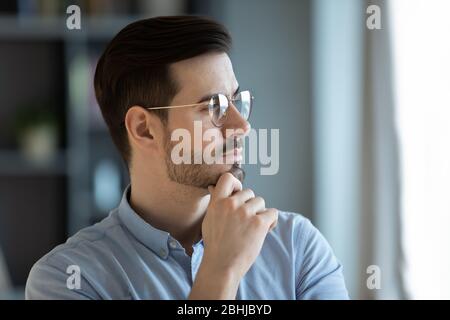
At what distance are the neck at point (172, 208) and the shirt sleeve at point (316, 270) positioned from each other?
19 centimetres

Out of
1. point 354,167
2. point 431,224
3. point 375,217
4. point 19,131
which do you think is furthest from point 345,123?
point 19,131

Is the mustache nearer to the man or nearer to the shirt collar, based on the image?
the man

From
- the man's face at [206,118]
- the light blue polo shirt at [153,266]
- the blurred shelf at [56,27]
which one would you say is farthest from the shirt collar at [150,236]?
the blurred shelf at [56,27]

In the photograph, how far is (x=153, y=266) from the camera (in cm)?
116

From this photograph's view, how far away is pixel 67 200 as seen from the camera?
3.33 m

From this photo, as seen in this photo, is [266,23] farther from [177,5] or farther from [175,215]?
[175,215]

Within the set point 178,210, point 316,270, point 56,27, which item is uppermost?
point 56,27

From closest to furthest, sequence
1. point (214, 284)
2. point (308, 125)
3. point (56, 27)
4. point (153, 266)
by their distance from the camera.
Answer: point (214, 284) < point (153, 266) < point (308, 125) < point (56, 27)

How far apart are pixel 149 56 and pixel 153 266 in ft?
1.19

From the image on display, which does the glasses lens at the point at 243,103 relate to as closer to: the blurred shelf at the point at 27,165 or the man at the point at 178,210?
the man at the point at 178,210

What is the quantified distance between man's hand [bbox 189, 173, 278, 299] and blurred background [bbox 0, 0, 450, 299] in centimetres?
20

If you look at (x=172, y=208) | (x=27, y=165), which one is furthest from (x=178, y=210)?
(x=27, y=165)

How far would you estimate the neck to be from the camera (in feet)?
4.06

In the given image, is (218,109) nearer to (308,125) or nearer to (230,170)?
(230,170)
